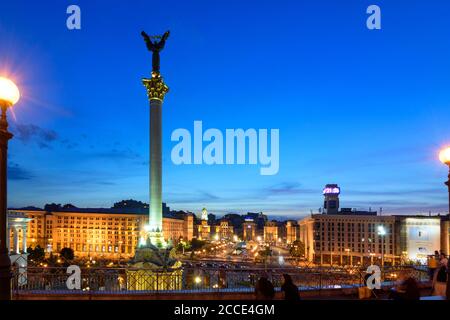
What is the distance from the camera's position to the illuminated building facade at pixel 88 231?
139 meters

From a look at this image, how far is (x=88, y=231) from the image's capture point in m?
143

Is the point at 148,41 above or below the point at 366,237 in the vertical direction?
above

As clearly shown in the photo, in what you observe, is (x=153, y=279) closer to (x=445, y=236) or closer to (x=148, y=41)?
(x=445, y=236)

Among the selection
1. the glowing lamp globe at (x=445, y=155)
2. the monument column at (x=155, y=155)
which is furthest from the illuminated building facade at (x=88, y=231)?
the glowing lamp globe at (x=445, y=155)

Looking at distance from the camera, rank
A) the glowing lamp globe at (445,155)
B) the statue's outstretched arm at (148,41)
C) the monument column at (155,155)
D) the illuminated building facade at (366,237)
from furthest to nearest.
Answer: the illuminated building facade at (366,237) < the statue's outstretched arm at (148,41) < the monument column at (155,155) < the glowing lamp globe at (445,155)

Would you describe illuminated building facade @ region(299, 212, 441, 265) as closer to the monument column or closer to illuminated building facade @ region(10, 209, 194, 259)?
illuminated building facade @ region(10, 209, 194, 259)

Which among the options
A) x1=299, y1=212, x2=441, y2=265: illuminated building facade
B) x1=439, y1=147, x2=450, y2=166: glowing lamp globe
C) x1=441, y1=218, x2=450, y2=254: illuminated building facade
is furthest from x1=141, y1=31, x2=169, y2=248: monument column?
x1=299, y1=212, x2=441, y2=265: illuminated building facade

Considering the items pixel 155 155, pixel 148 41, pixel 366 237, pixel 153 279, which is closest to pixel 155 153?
pixel 155 155

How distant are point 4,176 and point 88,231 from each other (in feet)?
464

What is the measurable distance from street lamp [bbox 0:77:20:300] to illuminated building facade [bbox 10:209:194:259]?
13308cm

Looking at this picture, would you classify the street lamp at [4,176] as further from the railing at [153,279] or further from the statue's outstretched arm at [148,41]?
the statue's outstretched arm at [148,41]
